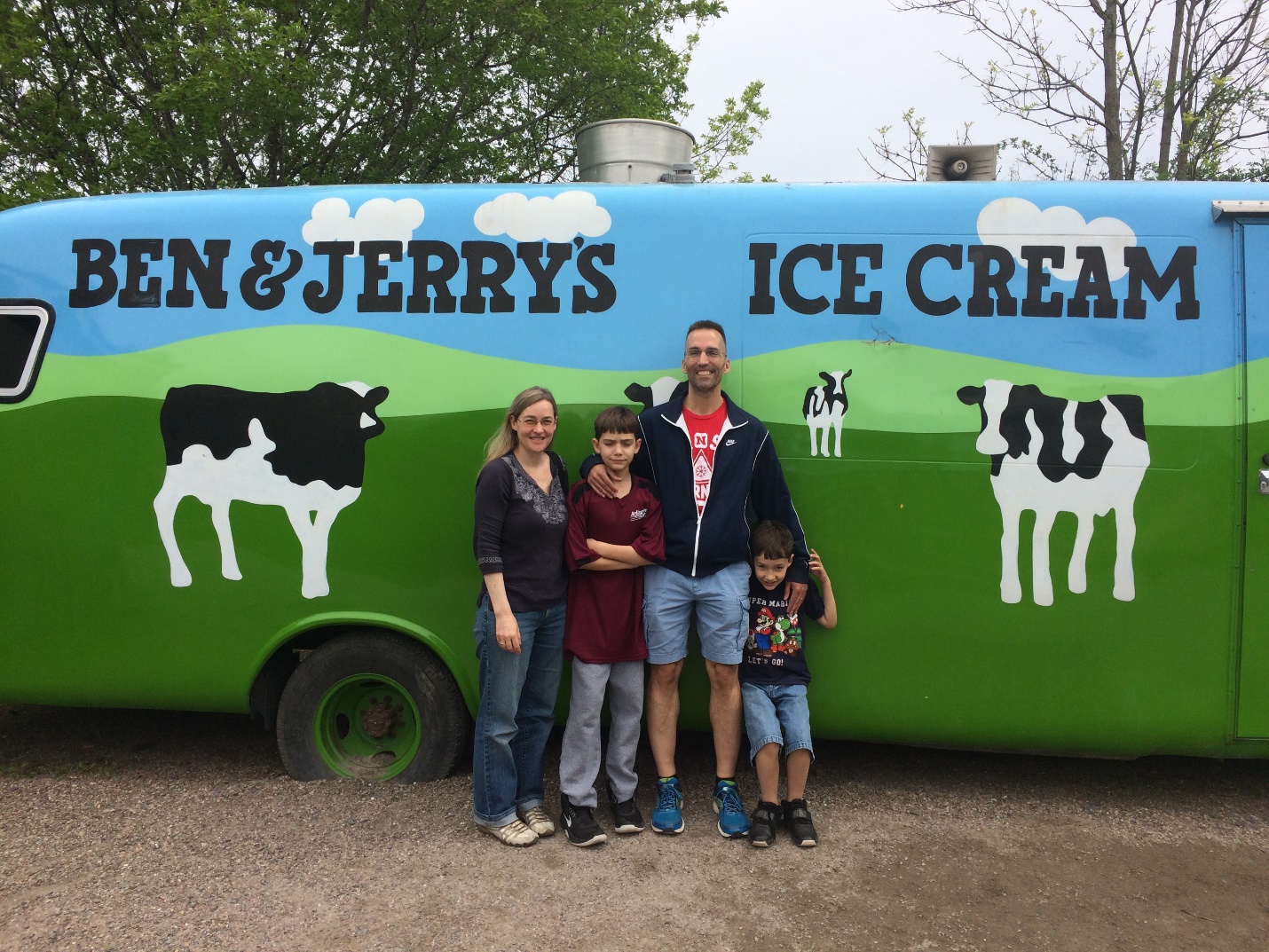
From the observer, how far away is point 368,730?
395 cm

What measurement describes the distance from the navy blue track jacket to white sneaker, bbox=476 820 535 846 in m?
1.22

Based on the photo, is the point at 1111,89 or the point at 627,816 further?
the point at 1111,89

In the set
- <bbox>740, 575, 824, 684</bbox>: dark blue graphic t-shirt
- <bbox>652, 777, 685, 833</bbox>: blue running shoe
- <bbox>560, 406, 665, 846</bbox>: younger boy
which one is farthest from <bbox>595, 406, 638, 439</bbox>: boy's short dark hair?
<bbox>652, 777, 685, 833</bbox>: blue running shoe

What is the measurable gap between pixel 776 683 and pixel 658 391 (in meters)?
1.32

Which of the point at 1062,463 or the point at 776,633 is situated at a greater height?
the point at 1062,463

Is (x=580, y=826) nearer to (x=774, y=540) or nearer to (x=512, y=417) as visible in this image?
(x=774, y=540)

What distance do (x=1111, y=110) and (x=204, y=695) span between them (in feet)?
35.7

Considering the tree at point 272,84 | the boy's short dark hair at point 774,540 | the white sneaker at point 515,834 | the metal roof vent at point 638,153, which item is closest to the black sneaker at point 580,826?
the white sneaker at point 515,834

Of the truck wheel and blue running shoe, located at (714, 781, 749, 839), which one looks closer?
blue running shoe, located at (714, 781, 749, 839)

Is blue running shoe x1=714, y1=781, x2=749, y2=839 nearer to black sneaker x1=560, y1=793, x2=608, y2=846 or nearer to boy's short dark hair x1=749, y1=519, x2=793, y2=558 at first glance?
black sneaker x1=560, y1=793, x2=608, y2=846

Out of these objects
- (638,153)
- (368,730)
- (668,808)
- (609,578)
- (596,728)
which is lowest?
(668,808)

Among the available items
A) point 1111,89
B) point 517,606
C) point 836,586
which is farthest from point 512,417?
point 1111,89

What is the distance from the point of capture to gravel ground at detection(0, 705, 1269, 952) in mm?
2832

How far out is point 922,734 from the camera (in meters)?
3.60
